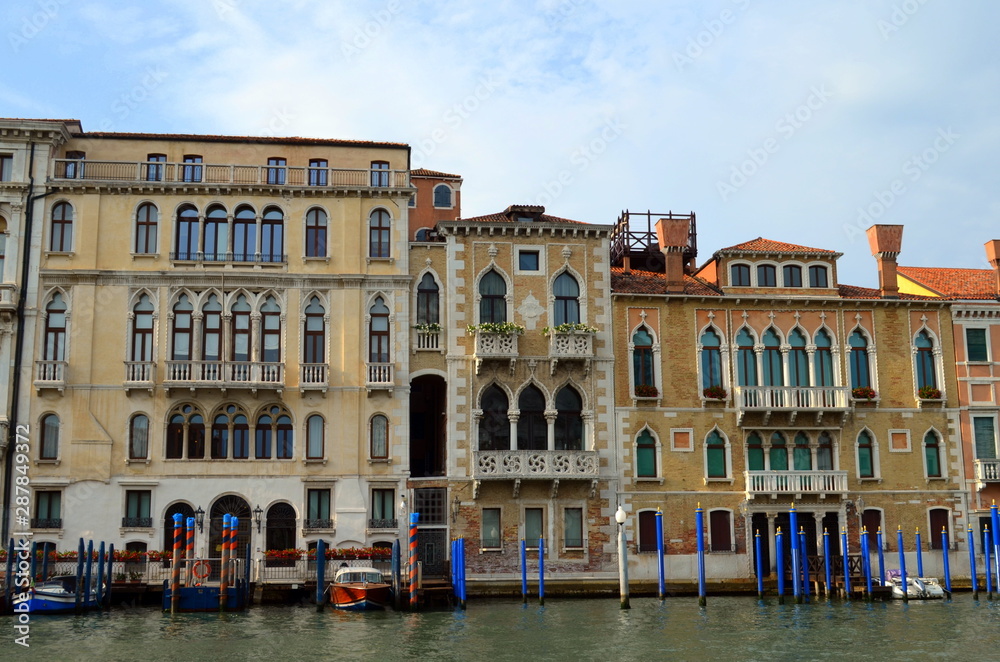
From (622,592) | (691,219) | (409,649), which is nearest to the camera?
(409,649)

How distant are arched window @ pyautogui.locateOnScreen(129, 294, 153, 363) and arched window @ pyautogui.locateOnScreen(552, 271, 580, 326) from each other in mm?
11898

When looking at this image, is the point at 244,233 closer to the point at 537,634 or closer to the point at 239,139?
the point at 239,139

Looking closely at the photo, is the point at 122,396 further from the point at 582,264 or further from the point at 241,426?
the point at 582,264

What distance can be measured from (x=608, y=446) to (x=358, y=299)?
858 cm

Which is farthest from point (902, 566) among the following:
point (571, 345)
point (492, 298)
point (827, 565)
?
point (492, 298)

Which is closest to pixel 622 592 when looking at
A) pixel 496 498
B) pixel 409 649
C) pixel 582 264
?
pixel 496 498

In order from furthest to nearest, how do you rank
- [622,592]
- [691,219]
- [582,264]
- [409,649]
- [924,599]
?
[691,219] → [582,264] → [924,599] → [622,592] → [409,649]

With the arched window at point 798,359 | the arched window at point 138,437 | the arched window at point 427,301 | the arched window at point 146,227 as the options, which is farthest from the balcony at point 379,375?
the arched window at point 798,359

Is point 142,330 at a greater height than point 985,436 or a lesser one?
greater

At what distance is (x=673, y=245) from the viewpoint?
120 feet

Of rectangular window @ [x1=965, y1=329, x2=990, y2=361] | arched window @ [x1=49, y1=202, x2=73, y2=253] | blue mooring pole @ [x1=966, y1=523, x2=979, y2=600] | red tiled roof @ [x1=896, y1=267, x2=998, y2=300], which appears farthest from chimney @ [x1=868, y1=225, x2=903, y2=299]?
arched window @ [x1=49, y1=202, x2=73, y2=253]

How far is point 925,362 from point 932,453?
2.85 metres

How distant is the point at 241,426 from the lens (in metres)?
33.6

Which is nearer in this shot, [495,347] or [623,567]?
[623,567]
